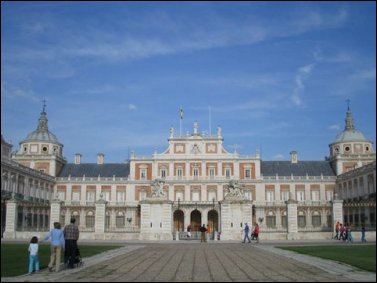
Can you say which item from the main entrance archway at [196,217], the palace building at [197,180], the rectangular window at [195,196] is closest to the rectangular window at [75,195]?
the palace building at [197,180]

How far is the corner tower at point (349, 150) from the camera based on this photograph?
71.8 meters

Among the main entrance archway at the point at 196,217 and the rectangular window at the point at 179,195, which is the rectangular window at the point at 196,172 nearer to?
the rectangular window at the point at 179,195

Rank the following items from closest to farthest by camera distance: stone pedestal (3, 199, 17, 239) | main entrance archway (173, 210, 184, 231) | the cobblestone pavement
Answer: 1. the cobblestone pavement
2. stone pedestal (3, 199, 17, 239)
3. main entrance archway (173, 210, 184, 231)

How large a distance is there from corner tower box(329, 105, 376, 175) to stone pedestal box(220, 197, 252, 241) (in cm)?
4237

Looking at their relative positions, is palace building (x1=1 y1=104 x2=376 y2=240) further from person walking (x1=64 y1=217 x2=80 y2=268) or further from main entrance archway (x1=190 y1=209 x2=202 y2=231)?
person walking (x1=64 y1=217 x2=80 y2=268)

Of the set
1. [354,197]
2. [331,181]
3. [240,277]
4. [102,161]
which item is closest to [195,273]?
[240,277]

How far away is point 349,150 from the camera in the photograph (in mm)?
73500

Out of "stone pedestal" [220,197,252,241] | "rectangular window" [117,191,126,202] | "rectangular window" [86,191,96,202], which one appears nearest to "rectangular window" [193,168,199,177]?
"rectangular window" [117,191,126,202]

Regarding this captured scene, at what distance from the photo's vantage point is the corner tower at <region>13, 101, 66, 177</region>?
240 feet

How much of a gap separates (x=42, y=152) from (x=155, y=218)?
4497cm

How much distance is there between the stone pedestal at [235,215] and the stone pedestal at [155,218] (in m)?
3.78

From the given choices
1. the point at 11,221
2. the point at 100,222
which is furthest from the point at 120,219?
the point at 11,221

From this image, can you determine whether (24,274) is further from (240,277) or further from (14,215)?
(14,215)

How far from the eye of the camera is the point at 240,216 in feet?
110
